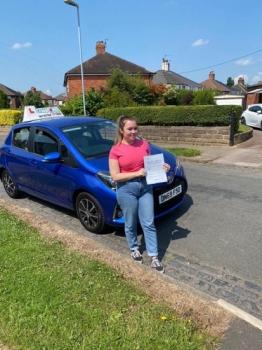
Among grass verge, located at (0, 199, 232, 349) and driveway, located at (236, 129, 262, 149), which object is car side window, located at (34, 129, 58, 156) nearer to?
grass verge, located at (0, 199, 232, 349)

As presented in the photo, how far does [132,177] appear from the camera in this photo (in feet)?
9.93

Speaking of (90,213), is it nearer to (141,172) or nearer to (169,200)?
(169,200)

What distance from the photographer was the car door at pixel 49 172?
4.45 meters

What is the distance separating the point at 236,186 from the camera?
20.7 ft

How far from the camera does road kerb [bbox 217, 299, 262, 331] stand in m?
2.37

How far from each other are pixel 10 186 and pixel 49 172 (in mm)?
1952

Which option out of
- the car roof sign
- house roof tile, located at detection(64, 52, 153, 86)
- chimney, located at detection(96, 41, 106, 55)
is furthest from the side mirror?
chimney, located at detection(96, 41, 106, 55)

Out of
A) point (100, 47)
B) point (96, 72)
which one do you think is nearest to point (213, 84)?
point (100, 47)

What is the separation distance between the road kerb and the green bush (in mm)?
24845

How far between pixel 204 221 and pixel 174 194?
73 cm

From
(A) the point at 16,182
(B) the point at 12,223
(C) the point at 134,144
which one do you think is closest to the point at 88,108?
(A) the point at 16,182

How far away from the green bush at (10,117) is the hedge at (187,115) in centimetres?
1361

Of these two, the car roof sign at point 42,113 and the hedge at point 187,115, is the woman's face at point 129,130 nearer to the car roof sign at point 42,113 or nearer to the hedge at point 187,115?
the car roof sign at point 42,113

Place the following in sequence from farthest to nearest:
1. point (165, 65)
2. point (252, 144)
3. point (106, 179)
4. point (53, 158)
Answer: point (165, 65) < point (252, 144) < point (53, 158) < point (106, 179)
